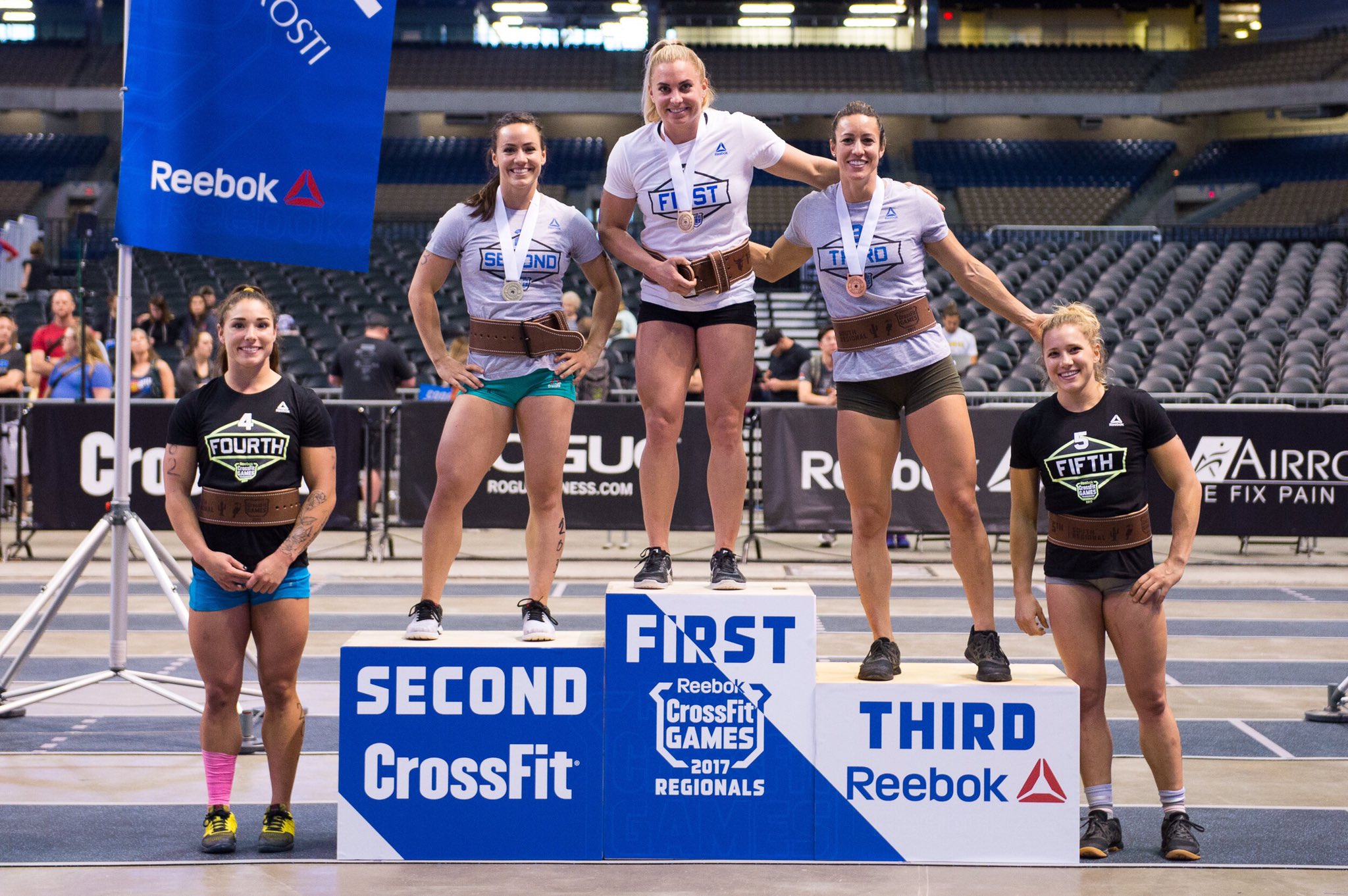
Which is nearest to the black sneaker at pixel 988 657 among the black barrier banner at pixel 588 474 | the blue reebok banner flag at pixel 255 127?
the blue reebok banner flag at pixel 255 127

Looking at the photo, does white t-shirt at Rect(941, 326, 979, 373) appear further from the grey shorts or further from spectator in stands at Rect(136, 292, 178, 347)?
the grey shorts

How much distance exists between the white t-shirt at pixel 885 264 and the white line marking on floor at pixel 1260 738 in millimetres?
2599

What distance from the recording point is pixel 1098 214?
33.9 metres

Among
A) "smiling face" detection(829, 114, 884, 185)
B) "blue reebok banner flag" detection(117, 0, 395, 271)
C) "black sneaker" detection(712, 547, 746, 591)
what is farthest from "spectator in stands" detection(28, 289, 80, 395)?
"smiling face" detection(829, 114, 884, 185)

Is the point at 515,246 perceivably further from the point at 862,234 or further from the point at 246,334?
the point at 862,234

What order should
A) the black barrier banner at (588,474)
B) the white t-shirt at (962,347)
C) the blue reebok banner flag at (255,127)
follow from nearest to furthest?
the blue reebok banner flag at (255,127)
the black barrier banner at (588,474)
the white t-shirt at (962,347)

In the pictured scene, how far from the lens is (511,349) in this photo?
4746mm

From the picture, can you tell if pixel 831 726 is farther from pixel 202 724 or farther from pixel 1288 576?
pixel 1288 576

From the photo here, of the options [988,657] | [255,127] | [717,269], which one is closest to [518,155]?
[717,269]

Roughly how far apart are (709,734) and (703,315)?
1424 millimetres

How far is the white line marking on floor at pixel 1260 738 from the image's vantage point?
233 inches

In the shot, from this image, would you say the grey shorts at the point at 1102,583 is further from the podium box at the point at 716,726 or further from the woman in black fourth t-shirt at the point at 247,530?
the woman in black fourth t-shirt at the point at 247,530

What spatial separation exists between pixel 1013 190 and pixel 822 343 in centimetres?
2475

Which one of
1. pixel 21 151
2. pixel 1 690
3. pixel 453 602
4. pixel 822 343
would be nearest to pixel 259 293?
pixel 1 690
